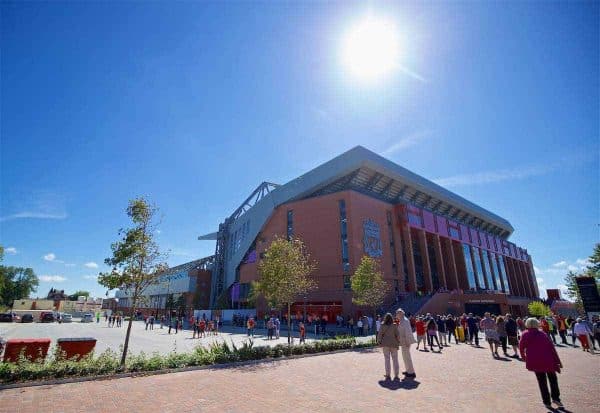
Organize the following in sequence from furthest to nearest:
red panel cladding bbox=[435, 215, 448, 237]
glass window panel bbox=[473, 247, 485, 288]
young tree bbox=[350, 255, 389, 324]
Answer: glass window panel bbox=[473, 247, 485, 288]
red panel cladding bbox=[435, 215, 448, 237]
young tree bbox=[350, 255, 389, 324]

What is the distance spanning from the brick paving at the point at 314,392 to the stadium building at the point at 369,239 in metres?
26.8

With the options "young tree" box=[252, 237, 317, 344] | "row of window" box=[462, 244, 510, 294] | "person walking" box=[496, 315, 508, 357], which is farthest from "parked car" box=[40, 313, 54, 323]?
"row of window" box=[462, 244, 510, 294]

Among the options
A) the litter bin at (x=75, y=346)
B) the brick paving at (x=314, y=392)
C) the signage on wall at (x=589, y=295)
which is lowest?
the brick paving at (x=314, y=392)

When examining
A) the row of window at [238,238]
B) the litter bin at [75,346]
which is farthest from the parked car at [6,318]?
the litter bin at [75,346]

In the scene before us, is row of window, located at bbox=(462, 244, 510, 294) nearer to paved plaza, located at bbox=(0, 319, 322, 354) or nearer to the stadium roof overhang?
the stadium roof overhang

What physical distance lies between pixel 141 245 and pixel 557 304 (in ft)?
219

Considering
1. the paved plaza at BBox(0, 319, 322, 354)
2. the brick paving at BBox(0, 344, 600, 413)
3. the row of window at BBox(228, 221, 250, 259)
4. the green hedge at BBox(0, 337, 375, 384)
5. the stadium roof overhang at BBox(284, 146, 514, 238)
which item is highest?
the stadium roof overhang at BBox(284, 146, 514, 238)

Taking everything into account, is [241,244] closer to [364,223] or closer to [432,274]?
[364,223]

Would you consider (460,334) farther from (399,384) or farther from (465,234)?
(465,234)

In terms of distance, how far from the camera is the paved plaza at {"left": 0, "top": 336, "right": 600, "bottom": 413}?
585 centimetres

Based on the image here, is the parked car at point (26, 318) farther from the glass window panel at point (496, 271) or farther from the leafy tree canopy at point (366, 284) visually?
the glass window panel at point (496, 271)

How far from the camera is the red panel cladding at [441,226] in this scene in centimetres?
5384

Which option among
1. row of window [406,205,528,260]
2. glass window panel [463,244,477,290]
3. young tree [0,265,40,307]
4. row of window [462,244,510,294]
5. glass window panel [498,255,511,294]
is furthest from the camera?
young tree [0,265,40,307]

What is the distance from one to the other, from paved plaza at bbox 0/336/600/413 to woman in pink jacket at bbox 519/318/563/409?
278 mm
